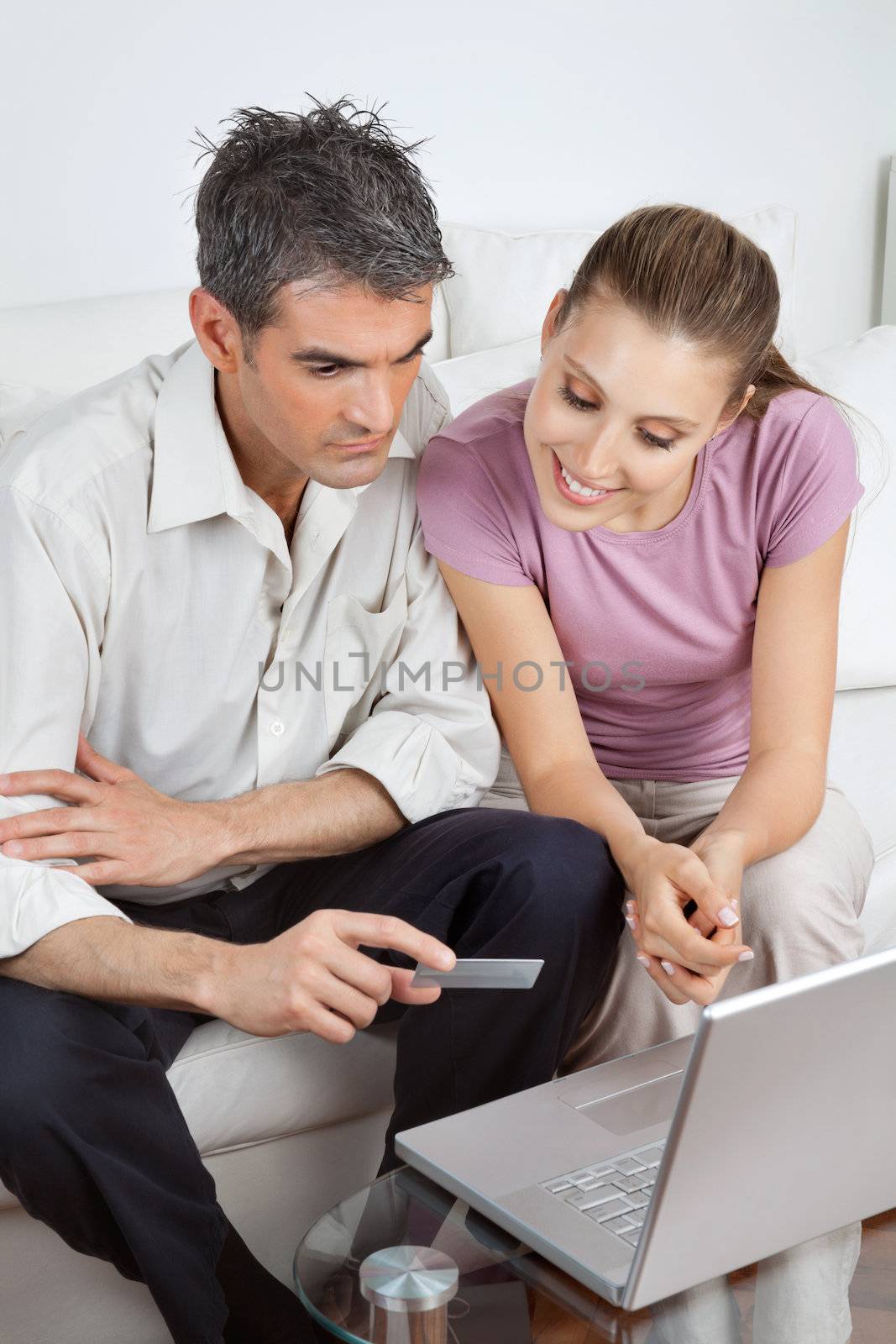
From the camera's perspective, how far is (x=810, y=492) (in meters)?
1.41

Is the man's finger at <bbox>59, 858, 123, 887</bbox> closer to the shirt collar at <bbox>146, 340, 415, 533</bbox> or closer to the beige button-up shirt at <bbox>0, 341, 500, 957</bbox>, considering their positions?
the beige button-up shirt at <bbox>0, 341, 500, 957</bbox>

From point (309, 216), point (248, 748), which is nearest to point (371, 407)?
point (309, 216)

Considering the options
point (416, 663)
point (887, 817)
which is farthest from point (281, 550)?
point (887, 817)

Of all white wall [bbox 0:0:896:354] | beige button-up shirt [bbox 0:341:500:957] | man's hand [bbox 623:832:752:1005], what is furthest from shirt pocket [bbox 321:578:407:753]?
white wall [bbox 0:0:896:354]

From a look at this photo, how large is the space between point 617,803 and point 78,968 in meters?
0.53

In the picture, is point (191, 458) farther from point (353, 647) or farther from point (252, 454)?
point (353, 647)

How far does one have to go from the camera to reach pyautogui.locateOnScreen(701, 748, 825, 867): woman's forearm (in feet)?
4.24

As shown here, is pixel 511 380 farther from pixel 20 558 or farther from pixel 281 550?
pixel 20 558

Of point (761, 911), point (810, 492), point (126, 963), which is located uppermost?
point (810, 492)

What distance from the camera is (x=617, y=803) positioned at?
1.34m

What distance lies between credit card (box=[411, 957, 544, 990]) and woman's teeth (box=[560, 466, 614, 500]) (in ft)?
A: 1.45

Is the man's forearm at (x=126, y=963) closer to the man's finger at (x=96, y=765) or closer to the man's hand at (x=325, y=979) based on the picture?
the man's hand at (x=325, y=979)

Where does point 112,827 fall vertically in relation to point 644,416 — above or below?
below

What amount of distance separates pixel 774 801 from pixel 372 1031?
0.45m
